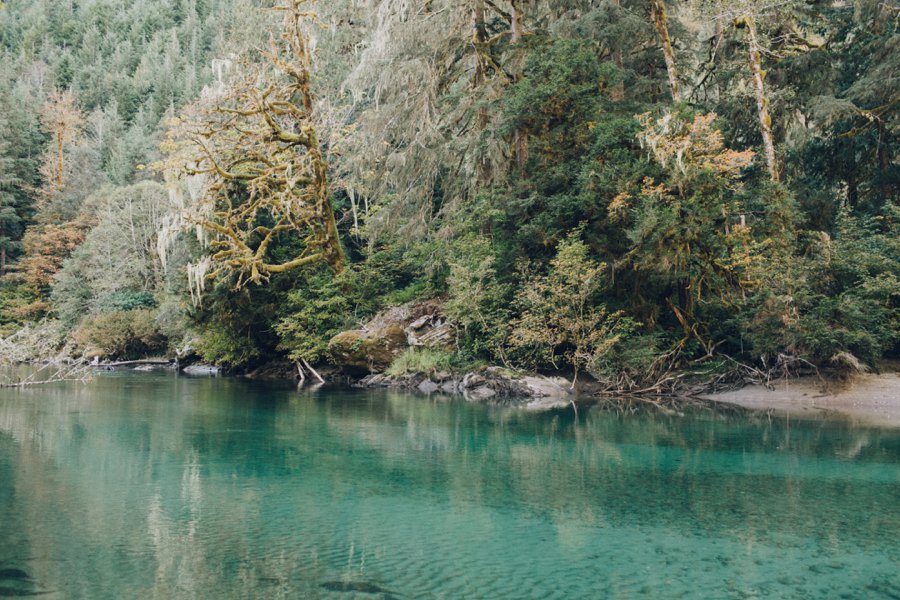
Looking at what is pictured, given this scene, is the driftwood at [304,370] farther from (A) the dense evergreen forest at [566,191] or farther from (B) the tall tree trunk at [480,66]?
(B) the tall tree trunk at [480,66]

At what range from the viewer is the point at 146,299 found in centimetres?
3584

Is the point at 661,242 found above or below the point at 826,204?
below

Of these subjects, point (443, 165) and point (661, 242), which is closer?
point (661, 242)

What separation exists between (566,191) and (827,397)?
833 cm

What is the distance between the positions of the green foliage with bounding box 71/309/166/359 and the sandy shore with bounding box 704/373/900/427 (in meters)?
25.3

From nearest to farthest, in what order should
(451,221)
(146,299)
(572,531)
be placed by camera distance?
(572,531) → (451,221) → (146,299)

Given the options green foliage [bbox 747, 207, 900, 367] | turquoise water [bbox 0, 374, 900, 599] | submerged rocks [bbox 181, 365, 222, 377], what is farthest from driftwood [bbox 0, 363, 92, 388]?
green foliage [bbox 747, 207, 900, 367]

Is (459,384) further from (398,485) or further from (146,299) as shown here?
(146,299)

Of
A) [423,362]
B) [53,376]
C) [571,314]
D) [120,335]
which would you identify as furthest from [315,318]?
[120,335]

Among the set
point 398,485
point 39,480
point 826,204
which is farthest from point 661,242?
point 39,480

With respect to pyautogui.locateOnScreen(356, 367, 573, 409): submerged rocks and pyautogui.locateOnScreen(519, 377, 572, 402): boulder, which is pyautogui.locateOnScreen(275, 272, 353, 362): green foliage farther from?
pyautogui.locateOnScreen(519, 377, 572, 402): boulder

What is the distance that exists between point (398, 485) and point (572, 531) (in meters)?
2.62

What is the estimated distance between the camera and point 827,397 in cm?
1730

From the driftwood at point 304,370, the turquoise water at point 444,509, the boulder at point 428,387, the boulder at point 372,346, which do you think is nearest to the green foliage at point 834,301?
the turquoise water at point 444,509
